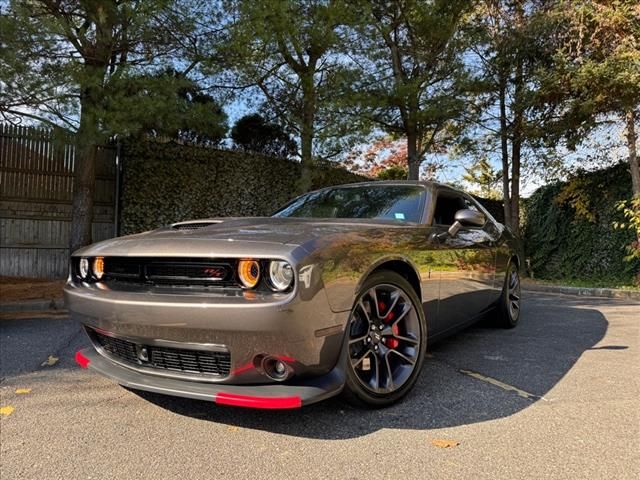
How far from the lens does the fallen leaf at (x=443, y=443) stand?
209 centimetres

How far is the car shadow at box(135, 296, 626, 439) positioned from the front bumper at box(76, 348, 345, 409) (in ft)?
0.92

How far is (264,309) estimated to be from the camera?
6.34 feet

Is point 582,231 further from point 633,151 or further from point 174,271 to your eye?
point 174,271

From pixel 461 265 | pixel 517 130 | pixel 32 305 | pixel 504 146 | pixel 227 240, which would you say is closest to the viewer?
pixel 227 240

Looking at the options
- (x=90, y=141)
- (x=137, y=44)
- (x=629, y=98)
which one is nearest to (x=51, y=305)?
(x=90, y=141)

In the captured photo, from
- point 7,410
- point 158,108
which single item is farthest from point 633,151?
point 7,410

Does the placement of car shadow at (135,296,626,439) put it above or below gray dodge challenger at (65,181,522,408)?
below

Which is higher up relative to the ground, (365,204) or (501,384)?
(365,204)

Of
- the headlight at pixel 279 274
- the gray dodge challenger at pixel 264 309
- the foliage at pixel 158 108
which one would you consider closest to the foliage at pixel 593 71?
the foliage at pixel 158 108

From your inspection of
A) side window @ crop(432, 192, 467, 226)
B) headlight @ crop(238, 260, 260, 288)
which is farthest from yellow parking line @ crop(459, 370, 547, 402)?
headlight @ crop(238, 260, 260, 288)

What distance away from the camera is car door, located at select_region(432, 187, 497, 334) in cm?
312

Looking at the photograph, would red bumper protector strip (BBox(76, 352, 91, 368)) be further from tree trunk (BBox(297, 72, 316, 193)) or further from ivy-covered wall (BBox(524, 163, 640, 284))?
ivy-covered wall (BBox(524, 163, 640, 284))

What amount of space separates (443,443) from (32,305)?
5560 mm

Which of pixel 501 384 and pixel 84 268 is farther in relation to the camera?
pixel 501 384
